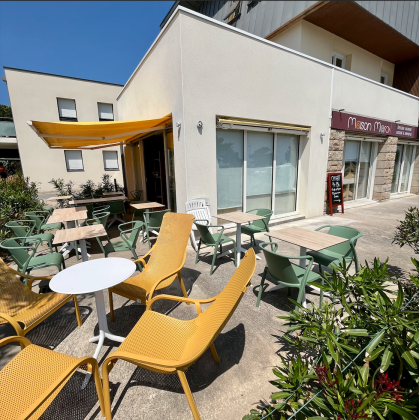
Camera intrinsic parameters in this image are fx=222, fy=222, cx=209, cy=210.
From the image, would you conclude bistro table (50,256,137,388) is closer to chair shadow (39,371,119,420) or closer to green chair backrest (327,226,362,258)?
chair shadow (39,371,119,420)

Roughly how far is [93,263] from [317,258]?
2.95m

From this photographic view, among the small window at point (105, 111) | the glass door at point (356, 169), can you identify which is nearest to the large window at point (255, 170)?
the glass door at point (356, 169)

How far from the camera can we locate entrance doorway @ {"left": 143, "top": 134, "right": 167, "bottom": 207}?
285 inches

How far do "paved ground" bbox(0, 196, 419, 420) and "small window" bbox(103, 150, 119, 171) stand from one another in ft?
51.8

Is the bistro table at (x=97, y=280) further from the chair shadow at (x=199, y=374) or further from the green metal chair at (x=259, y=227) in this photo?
the green metal chair at (x=259, y=227)

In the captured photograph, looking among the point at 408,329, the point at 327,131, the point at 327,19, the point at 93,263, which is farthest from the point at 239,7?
the point at 408,329

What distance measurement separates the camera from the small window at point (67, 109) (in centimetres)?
1521

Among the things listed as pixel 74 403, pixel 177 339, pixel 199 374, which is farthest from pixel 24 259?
pixel 199 374

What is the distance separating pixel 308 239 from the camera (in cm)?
303

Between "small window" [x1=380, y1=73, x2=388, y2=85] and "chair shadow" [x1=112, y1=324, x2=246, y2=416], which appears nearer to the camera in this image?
"chair shadow" [x1=112, y1=324, x2=246, y2=416]

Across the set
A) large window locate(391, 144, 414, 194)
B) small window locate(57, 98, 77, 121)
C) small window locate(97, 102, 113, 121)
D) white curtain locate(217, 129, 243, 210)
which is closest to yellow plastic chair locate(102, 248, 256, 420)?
white curtain locate(217, 129, 243, 210)

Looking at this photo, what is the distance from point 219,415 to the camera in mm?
1597

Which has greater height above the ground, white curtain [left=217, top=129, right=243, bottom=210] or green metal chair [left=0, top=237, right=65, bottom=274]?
white curtain [left=217, top=129, right=243, bottom=210]

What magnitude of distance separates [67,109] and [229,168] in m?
15.4
